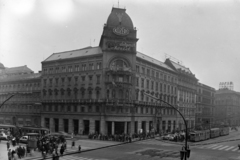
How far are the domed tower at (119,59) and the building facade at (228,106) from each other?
88293 mm

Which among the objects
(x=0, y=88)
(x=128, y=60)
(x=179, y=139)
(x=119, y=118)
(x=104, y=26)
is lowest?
(x=179, y=139)

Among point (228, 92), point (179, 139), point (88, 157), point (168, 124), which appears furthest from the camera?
point (228, 92)

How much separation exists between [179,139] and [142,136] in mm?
8233

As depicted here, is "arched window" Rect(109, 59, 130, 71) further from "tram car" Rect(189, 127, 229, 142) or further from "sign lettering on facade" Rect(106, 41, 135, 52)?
"tram car" Rect(189, 127, 229, 142)

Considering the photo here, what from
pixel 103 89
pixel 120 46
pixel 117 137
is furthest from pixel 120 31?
pixel 117 137

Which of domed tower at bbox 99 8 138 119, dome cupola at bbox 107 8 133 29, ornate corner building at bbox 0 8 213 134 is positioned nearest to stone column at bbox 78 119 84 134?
ornate corner building at bbox 0 8 213 134

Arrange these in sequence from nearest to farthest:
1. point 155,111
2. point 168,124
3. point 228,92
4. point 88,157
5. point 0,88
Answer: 1. point 88,157
2. point 155,111
3. point 168,124
4. point 0,88
5. point 228,92

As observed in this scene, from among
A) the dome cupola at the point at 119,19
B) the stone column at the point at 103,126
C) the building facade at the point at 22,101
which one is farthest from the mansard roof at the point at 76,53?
the stone column at the point at 103,126

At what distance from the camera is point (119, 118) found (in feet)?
208

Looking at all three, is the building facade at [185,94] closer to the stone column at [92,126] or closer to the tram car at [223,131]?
the tram car at [223,131]

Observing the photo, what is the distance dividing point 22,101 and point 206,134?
182ft

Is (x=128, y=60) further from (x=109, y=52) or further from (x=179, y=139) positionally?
(x=179, y=139)

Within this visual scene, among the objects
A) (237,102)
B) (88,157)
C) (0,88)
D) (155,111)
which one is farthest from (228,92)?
(88,157)

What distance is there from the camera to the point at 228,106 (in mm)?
142625
